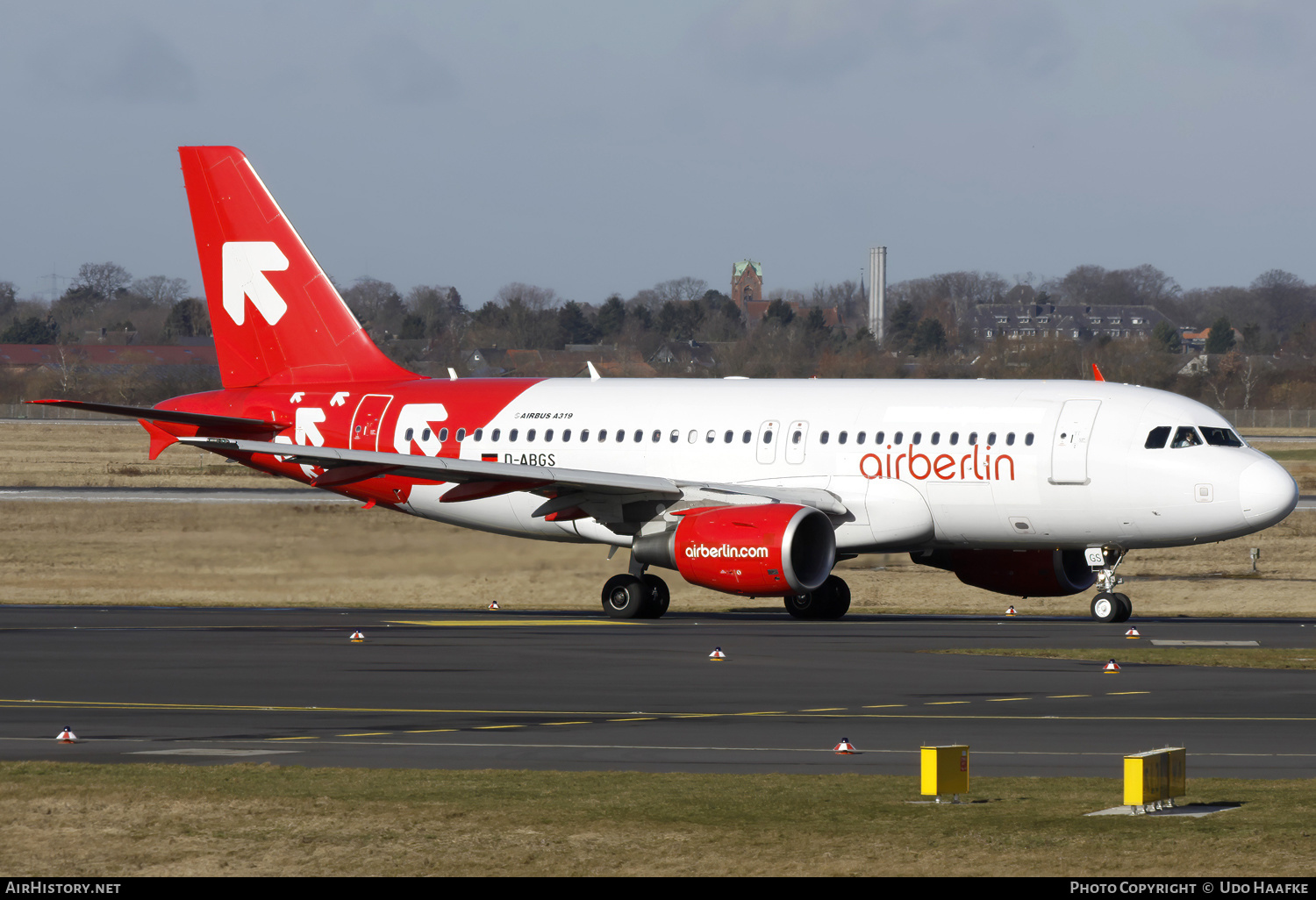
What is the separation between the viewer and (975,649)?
93.5 feet

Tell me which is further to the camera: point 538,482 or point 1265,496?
point 538,482

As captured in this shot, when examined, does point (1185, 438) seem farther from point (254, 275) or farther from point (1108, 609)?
point (254, 275)

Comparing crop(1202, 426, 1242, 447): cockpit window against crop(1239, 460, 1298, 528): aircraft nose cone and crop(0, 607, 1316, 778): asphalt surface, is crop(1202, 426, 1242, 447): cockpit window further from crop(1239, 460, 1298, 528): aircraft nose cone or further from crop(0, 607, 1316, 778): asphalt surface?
crop(0, 607, 1316, 778): asphalt surface

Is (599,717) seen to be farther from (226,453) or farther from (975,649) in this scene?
(226,453)

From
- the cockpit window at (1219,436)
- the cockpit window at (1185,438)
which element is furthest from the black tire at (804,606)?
the cockpit window at (1219,436)

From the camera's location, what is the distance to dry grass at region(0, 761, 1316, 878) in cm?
1134

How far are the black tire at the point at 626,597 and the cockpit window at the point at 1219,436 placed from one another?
10223mm

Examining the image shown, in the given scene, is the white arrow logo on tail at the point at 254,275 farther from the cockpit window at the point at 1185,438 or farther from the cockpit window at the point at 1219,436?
the cockpit window at the point at 1219,436

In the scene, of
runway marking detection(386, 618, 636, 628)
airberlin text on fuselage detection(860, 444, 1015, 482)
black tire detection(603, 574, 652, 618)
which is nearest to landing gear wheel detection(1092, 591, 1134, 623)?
airberlin text on fuselage detection(860, 444, 1015, 482)

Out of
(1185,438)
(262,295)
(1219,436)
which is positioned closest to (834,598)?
(1185,438)

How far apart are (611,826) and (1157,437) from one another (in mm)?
22787

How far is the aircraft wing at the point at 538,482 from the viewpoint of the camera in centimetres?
3444

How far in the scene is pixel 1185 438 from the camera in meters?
33.4

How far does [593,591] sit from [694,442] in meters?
7.10
